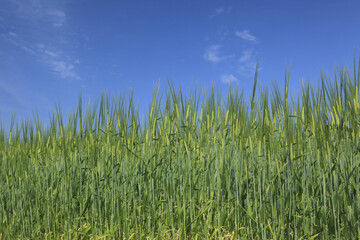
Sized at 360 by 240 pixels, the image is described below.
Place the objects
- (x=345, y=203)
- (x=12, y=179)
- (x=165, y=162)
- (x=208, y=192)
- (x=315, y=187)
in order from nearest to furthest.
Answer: (x=345, y=203) < (x=315, y=187) < (x=208, y=192) < (x=165, y=162) < (x=12, y=179)

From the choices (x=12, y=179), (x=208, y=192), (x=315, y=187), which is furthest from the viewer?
(x=12, y=179)

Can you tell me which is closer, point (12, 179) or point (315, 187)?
point (315, 187)

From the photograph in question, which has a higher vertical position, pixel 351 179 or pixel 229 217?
pixel 351 179

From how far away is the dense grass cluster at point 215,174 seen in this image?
2195mm

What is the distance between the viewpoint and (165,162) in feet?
8.66

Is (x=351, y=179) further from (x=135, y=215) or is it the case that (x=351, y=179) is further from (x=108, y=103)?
(x=108, y=103)

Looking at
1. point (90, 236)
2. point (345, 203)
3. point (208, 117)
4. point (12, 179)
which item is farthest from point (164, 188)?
point (12, 179)

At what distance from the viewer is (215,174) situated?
2.44m

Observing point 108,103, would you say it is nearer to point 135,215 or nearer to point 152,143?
point 152,143

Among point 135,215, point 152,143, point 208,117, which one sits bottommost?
point 135,215

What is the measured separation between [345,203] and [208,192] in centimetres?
98

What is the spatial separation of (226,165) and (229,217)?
407 millimetres

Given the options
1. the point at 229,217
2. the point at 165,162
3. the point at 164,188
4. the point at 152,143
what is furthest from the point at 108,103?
the point at 229,217

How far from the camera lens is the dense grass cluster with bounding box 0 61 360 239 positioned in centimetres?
220
